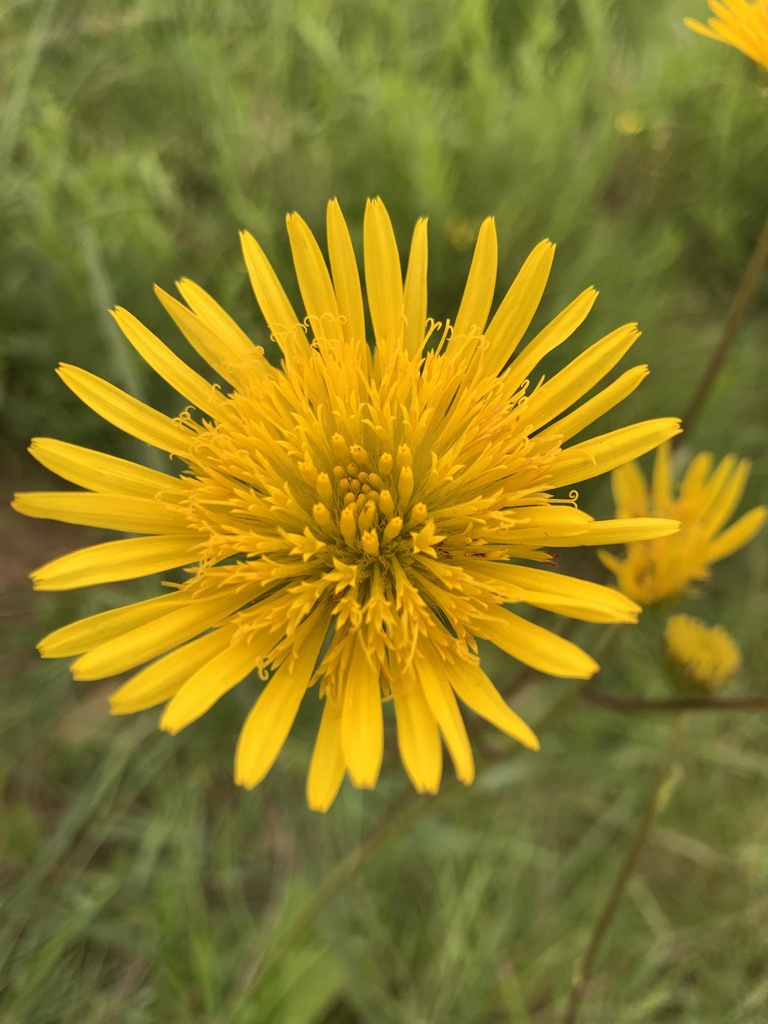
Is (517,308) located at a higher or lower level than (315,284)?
lower

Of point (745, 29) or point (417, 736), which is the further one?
point (745, 29)

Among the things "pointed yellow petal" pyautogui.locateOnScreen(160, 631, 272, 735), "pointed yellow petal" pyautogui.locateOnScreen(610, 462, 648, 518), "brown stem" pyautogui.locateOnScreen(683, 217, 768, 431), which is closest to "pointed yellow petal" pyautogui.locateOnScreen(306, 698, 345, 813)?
"pointed yellow petal" pyautogui.locateOnScreen(160, 631, 272, 735)

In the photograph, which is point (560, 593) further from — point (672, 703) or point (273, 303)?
point (273, 303)

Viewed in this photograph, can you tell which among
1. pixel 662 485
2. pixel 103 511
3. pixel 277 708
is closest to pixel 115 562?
pixel 103 511

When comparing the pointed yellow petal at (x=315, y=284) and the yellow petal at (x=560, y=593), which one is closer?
the yellow petal at (x=560, y=593)

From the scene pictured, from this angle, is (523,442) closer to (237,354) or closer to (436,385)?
(436,385)

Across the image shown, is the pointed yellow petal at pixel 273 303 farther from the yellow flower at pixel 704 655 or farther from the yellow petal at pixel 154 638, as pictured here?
the yellow flower at pixel 704 655

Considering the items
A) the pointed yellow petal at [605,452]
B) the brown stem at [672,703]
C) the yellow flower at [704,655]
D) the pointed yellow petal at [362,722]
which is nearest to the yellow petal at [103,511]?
the pointed yellow petal at [362,722]

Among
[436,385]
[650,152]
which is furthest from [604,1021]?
[650,152]
